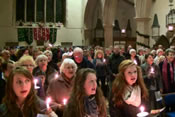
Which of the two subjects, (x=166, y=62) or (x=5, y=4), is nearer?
(x=166, y=62)

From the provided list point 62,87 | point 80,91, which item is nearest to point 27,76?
point 80,91

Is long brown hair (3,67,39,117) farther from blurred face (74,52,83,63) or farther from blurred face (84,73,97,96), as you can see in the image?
blurred face (74,52,83,63)

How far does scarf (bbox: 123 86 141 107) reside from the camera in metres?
2.53

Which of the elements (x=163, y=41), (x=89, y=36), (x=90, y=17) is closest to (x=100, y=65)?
(x=163, y=41)

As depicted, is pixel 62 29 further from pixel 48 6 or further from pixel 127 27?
pixel 127 27

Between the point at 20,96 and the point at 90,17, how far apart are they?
1683 centimetres

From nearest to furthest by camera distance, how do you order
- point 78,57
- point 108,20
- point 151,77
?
point 151,77
point 78,57
point 108,20

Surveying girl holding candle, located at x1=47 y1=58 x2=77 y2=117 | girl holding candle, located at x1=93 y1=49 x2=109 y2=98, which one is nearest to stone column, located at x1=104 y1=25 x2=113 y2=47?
girl holding candle, located at x1=93 y1=49 x2=109 y2=98

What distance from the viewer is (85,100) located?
7.19 ft

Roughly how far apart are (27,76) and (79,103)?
51cm

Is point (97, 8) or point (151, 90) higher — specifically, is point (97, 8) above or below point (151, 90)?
above

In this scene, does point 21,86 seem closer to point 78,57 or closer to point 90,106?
point 90,106

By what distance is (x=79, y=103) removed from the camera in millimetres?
2127

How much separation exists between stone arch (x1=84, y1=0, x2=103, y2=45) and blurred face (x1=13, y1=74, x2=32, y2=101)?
15.9m
